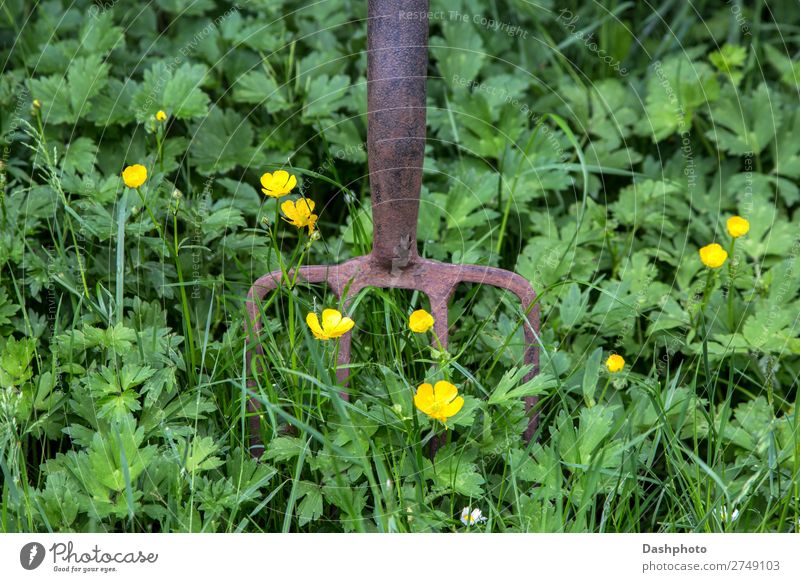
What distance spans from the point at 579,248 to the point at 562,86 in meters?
0.66

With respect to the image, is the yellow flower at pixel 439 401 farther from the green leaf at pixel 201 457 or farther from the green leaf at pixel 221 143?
the green leaf at pixel 221 143

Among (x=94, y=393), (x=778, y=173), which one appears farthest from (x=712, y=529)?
(x=778, y=173)

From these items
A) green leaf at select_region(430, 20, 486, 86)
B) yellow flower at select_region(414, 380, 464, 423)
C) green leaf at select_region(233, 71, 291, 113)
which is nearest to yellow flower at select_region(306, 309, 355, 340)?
yellow flower at select_region(414, 380, 464, 423)

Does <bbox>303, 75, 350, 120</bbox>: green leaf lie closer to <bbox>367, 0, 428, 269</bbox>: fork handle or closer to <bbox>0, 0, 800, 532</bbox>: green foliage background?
<bbox>0, 0, 800, 532</bbox>: green foliage background

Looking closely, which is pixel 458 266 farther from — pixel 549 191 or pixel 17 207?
pixel 17 207

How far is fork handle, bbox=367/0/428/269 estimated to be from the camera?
1.70 meters

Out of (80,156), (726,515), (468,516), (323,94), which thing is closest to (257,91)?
(323,94)

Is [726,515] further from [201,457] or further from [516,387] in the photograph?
[201,457]
